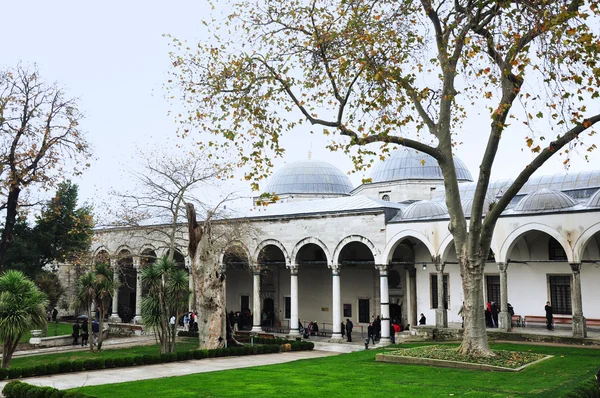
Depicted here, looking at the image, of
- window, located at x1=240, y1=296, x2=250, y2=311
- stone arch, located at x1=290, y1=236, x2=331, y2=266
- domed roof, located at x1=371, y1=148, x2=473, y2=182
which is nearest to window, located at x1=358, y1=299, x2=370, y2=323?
stone arch, located at x1=290, y1=236, x2=331, y2=266

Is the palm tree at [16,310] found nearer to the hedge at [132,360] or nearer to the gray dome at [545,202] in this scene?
the hedge at [132,360]

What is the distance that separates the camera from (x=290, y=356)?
19406mm

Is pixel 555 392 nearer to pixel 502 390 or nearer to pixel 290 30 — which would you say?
pixel 502 390

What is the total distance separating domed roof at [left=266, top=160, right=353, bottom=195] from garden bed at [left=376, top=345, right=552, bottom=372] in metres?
23.5

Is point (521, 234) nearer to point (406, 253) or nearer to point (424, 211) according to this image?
point (424, 211)

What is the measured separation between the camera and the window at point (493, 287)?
81.9 ft

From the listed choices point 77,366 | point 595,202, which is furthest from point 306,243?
point 77,366

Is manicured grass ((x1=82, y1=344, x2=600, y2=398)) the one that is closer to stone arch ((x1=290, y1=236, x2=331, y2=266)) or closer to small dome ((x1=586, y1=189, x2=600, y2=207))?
small dome ((x1=586, y1=189, x2=600, y2=207))

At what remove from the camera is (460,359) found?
14.1 m

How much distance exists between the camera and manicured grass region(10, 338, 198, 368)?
1887 cm

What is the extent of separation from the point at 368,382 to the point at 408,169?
21621 mm

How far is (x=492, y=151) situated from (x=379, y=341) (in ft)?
42.5

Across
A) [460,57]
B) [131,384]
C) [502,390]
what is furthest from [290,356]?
[460,57]

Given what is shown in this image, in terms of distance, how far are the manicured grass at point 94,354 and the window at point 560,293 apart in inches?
571
